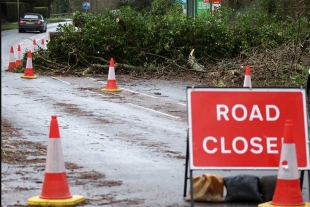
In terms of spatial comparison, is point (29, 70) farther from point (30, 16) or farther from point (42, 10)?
point (42, 10)

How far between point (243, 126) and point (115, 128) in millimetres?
A: 6008

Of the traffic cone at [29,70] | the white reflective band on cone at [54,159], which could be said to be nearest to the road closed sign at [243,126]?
the white reflective band on cone at [54,159]

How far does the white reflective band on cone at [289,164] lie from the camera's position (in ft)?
22.0

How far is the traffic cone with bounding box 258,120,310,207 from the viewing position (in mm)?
6695

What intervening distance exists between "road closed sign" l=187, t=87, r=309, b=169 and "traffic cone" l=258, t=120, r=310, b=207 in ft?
0.90

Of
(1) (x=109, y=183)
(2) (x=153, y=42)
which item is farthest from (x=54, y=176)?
(2) (x=153, y=42)

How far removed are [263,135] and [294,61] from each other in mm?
13366

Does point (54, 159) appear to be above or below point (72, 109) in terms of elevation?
above

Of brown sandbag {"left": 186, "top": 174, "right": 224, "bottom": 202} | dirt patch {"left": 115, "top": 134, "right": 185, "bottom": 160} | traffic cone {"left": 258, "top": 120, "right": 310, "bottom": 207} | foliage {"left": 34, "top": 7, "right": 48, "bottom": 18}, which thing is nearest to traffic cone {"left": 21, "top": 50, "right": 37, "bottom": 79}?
dirt patch {"left": 115, "top": 134, "right": 185, "bottom": 160}

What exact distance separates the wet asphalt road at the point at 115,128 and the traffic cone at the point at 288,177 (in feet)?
2.83

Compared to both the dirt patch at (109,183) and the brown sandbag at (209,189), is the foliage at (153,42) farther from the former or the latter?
the brown sandbag at (209,189)

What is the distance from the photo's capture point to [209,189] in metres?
7.52

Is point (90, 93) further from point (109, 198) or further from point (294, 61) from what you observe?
point (109, 198)

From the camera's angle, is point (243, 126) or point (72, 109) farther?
point (72, 109)
